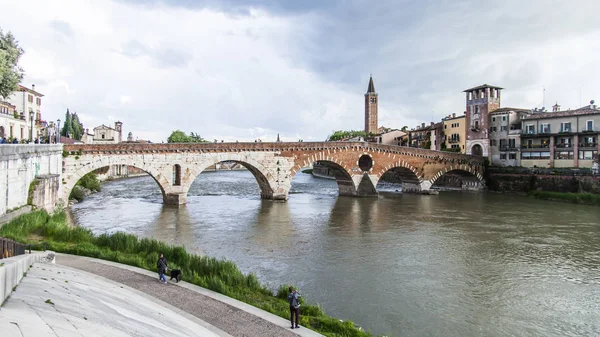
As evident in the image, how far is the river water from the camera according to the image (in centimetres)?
1427

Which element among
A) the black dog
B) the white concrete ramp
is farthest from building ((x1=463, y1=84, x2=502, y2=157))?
the white concrete ramp

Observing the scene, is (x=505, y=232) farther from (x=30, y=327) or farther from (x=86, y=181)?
(x=86, y=181)

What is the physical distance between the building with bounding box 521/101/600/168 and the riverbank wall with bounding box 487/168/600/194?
298 cm

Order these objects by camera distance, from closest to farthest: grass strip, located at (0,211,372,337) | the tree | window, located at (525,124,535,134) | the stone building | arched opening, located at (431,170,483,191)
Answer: grass strip, located at (0,211,372,337) → the tree → the stone building → window, located at (525,124,535,134) → arched opening, located at (431,170,483,191)

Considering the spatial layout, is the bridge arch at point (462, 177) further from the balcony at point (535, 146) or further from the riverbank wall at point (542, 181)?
the balcony at point (535, 146)

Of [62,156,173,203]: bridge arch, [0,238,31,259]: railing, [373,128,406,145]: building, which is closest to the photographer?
[0,238,31,259]: railing

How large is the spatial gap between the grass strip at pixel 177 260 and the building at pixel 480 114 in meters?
50.1

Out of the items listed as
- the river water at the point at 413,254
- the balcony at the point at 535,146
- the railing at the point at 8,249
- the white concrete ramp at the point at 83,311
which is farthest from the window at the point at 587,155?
the railing at the point at 8,249

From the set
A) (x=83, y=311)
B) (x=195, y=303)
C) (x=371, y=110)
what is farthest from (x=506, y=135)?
(x=371, y=110)

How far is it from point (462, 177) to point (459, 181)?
3.71 ft

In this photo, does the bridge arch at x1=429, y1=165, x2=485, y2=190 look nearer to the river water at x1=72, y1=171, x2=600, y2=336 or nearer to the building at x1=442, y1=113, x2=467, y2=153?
the building at x1=442, y1=113, x2=467, y2=153

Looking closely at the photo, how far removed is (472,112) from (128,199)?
45.2m

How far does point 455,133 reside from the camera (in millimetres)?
65500

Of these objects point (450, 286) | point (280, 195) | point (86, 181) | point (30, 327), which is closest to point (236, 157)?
point (280, 195)
